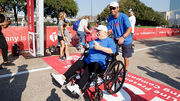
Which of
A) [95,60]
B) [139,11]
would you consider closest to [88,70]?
[95,60]

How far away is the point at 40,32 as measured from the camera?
5.35 meters

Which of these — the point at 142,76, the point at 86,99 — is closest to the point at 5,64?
the point at 86,99

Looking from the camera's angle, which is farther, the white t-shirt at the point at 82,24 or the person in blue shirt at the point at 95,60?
the white t-shirt at the point at 82,24

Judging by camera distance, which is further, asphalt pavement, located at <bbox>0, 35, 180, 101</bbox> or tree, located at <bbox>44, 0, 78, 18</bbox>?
tree, located at <bbox>44, 0, 78, 18</bbox>

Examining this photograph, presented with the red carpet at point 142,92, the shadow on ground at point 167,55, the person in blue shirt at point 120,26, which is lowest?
the red carpet at point 142,92

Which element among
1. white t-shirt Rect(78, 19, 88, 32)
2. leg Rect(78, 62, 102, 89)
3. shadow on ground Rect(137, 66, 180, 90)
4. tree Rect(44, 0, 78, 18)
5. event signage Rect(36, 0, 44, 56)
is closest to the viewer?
leg Rect(78, 62, 102, 89)

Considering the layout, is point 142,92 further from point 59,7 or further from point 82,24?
point 59,7

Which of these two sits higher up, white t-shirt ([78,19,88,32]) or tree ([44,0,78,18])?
tree ([44,0,78,18])

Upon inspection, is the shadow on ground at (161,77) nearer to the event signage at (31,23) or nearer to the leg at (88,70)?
the leg at (88,70)

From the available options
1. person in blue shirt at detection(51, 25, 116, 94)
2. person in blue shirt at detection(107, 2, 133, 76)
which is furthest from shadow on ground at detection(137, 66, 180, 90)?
person in blue shirt at detection(51, 25, 116, 94)

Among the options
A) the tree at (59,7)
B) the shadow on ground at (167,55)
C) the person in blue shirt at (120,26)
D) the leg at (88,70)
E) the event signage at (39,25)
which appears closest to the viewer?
the leg at (88,70)

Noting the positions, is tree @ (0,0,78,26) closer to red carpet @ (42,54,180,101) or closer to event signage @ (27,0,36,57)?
event signage @ (27,0,36,57)

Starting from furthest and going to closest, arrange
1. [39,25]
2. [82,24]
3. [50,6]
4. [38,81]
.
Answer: [50,6], [82,24], [39,25], [38,81]

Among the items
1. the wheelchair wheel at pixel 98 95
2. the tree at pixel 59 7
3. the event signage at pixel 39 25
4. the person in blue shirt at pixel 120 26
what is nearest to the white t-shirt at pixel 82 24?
the event signage at pixel 39 25
